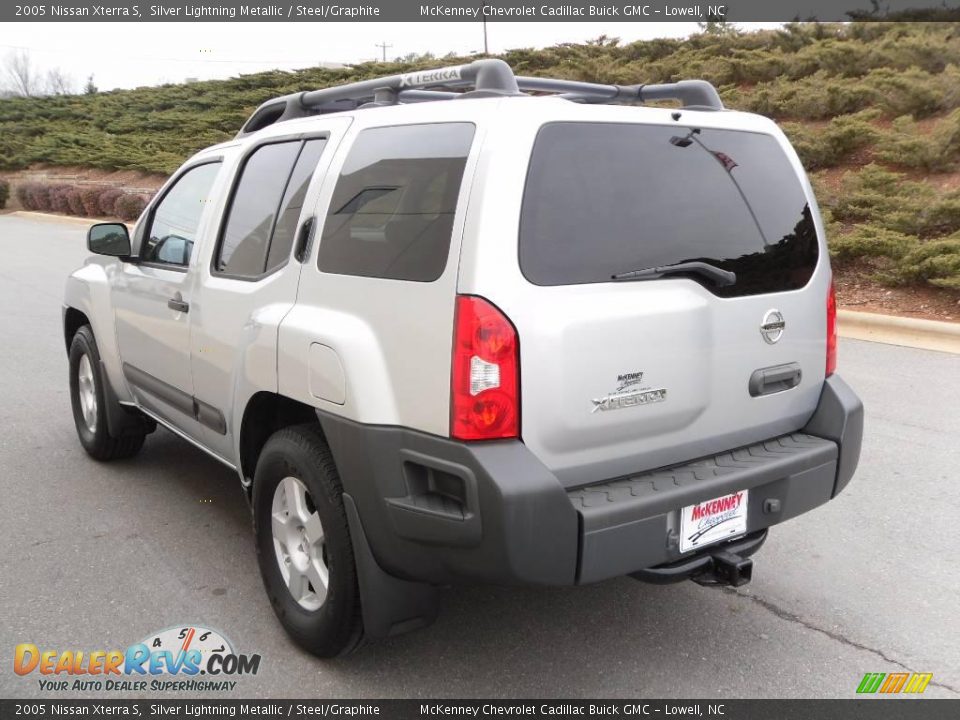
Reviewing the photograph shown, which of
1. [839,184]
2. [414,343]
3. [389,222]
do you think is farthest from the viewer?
[839,184]

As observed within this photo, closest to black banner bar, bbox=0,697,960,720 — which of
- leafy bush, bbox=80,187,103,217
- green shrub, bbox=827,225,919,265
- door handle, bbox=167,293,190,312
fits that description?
door handle, bbox=167,293,190,312

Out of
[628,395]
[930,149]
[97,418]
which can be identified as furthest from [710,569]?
[930,149]

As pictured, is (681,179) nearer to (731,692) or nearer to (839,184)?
(731,692)

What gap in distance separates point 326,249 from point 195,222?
1335 mm

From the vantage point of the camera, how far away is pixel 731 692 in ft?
9.72

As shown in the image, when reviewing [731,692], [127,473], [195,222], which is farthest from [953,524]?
[127,473]

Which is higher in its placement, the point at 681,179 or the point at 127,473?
the point at 681,179

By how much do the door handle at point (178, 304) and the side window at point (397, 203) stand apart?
1165 millimetres

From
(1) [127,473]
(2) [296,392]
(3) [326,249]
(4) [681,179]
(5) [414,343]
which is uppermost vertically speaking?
(4) [681,179]

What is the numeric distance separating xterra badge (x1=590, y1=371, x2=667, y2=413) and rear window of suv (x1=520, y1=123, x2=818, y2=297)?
32cm

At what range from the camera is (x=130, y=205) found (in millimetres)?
25109

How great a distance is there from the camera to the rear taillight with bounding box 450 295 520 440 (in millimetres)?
2525

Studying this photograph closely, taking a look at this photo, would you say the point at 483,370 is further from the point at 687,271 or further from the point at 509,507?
the point at 687,271

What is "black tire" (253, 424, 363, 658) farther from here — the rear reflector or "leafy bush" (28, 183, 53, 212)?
"leafy bush" (28, 183, 53, 212)
